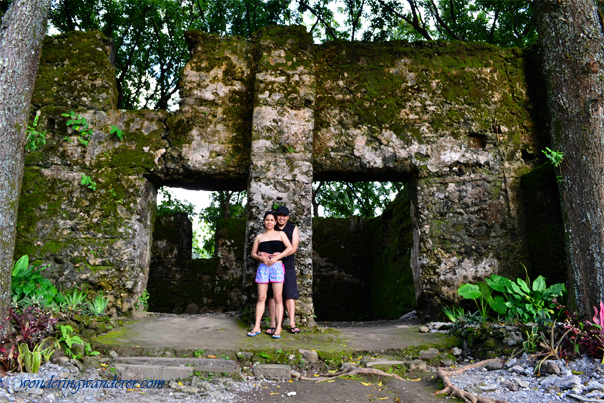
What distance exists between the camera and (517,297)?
14.8 ft

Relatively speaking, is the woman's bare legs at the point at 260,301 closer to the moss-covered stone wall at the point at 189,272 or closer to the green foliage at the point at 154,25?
the moss-covered stone wall at the point at 189,272

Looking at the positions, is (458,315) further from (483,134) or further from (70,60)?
(70,60)

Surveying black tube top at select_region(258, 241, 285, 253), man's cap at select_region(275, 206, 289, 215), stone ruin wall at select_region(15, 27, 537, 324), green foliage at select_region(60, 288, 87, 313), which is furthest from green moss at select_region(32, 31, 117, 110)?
black tube top at select_region(258, 241, 285, 253)

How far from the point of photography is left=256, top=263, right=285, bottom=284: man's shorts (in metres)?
4.40

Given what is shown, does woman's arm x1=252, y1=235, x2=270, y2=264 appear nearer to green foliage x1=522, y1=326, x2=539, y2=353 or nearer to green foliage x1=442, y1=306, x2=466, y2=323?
green foliage x1=442, y1=306, x2=466, y2=323

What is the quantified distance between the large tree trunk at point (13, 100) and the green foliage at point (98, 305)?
53.1 inches

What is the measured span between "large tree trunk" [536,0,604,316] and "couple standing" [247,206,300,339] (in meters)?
2.65

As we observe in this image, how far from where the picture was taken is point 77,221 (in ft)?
17.0

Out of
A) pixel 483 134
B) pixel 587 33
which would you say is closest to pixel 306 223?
pixel 483 134

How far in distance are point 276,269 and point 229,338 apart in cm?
80

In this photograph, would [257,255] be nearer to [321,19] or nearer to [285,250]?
[285,250]

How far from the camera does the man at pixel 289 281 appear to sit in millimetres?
4469

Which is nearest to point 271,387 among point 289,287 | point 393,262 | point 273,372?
point 273,372

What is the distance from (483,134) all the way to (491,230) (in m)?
1.26
